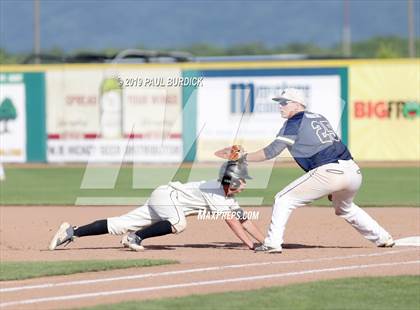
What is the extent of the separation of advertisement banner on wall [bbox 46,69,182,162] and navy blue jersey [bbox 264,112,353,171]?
20159mm

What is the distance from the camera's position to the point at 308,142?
41.2 ft

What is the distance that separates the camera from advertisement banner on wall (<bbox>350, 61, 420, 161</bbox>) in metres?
32.2

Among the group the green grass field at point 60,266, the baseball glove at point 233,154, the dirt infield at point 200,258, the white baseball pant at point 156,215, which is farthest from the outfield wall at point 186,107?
the green grass field at point 60,266

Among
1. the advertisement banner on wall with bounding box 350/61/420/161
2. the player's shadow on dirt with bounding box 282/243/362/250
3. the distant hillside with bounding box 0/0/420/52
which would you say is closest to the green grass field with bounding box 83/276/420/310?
the player's shadow on dirt with bounding box 282/243/362/250

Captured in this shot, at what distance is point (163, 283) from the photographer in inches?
410

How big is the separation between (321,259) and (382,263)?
0.70 m

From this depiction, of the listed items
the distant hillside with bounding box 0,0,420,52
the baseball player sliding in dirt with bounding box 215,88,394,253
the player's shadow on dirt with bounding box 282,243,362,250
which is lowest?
the player's shadow on dirt with bounding box 282,243,362,250

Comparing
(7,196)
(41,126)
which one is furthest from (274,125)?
(7,196)

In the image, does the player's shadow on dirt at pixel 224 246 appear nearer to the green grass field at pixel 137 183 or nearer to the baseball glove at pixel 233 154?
the baseball glove at pixel 233 154

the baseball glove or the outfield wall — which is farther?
the outfield wall

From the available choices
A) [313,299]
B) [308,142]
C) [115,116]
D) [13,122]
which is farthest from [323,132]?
[13,122]

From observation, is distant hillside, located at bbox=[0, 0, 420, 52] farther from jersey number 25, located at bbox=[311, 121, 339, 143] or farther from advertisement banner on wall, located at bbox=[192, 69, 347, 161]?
jersey number 25, located at bbox=[311, 121, 339, 143]

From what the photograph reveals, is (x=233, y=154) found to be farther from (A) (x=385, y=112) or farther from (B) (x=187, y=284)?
(A) (x=385, y=112)

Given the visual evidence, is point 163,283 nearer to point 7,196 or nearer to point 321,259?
point 321,259
